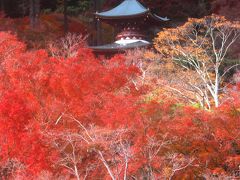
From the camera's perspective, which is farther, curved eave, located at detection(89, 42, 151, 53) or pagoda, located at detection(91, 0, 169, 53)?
pagoda, located at detection(91, 0, 169, 53)

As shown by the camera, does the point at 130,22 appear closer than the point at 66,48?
No

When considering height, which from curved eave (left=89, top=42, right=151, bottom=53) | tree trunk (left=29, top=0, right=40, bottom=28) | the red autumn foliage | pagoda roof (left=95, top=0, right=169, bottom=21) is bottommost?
the red autumn foliage

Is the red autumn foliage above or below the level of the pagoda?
below

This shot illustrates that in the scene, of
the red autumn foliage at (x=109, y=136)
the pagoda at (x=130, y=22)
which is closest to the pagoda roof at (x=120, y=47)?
the pagoda at (x=130, y=22)

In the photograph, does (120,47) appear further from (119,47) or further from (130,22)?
(130,22)

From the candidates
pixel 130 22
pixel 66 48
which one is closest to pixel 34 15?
pixel 66 48

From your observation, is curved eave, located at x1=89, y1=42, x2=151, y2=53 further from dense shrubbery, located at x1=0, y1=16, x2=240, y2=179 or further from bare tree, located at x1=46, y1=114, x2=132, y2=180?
bare tree, located at x1=46, y1=114, x2=132, y2=180

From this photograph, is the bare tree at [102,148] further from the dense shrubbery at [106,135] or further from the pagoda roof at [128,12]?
the pagoda roof at [128,12]

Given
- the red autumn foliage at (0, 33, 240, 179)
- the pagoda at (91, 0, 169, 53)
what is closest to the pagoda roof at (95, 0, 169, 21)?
the pagoda at (91, 0, 169, 53)

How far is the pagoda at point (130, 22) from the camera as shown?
29.1 metres

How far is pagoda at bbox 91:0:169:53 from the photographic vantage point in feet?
95.4

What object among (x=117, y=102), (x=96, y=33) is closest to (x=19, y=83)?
(x=117, y=102)

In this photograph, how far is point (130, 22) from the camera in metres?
30.3

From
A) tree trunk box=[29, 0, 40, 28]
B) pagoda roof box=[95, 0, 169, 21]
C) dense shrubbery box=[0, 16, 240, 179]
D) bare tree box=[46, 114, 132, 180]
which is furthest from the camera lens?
tree trunk box=[29, 0, 40, 28]
